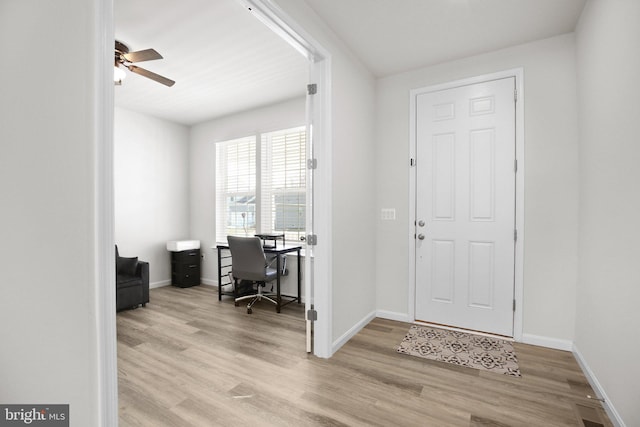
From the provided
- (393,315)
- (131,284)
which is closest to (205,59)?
(131,284)

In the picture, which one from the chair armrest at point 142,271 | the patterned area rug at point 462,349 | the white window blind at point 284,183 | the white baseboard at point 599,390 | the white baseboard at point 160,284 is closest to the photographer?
the white baseboard at point 599,390

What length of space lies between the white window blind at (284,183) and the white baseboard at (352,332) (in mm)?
1515

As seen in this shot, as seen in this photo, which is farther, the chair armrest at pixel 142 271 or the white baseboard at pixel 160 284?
the white baseboard at pixel 160 284

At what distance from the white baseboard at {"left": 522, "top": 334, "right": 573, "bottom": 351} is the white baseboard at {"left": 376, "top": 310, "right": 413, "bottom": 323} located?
105 cm

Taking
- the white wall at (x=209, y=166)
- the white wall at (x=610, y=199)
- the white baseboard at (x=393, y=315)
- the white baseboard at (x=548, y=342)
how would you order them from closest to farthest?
the white wall at (x=610, y=199) → the white baseboard at (x=548, y=342) → the white baseboard at (x=393, y=315) → the white wall at (x=209, y=166)

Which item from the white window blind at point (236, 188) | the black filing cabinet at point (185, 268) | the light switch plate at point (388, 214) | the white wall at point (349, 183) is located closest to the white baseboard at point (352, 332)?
the white wall at point (349, 183)

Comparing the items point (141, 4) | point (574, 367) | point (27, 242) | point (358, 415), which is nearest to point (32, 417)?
point (27, 242)

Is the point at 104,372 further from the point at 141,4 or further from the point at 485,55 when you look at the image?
the point at 485,55

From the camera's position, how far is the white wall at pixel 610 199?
5.07ft

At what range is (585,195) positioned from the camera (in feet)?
7.76

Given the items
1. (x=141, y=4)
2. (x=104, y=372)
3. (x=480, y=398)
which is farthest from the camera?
(x=141, y=4)

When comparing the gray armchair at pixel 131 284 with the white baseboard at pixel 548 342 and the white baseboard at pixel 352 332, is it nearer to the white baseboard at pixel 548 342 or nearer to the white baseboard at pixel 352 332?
the white baseboard at pixel 352 332

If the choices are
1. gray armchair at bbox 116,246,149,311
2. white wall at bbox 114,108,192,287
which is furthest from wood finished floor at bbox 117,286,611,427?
white wall at bbox 114,108,192,287

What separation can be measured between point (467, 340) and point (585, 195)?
1573 mm
